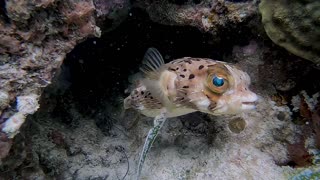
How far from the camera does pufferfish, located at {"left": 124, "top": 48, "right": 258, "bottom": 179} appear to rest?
324 cm

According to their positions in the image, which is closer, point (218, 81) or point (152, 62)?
point (218, 81)

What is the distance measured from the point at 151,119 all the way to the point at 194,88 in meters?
1.79

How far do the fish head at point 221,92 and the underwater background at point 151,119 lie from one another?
80cm

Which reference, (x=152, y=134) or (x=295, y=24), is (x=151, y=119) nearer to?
(x=152, y=134)

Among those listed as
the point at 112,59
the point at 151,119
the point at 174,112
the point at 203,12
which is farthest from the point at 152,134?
the point at 112,59

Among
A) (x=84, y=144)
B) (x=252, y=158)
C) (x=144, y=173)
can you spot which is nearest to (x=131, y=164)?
(x=144, y=173)

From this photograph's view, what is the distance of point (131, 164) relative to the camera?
464 centimetres

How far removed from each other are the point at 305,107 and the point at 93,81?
3807mm

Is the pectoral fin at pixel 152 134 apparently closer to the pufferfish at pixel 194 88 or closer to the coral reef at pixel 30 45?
the pufferfish at pixel 194 88

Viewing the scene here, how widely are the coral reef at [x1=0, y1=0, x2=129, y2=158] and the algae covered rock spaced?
209 cm

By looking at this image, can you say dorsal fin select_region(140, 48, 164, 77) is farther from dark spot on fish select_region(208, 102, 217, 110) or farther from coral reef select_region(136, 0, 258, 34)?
coral reef select_region(136, 0, 258, 34)

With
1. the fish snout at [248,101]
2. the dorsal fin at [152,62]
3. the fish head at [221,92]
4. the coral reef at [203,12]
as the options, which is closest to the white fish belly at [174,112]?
the fish head at [221,92]

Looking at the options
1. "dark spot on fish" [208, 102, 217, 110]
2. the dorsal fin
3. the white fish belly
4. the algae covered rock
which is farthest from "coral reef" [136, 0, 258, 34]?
"dark spot on fish" [208, 102, 217, 110]

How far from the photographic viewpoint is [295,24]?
3.38 metres
